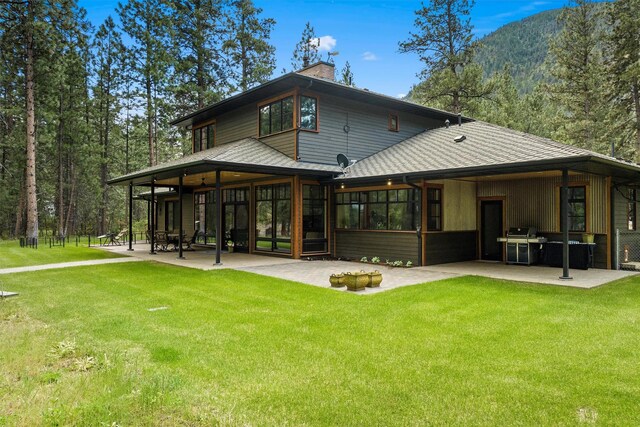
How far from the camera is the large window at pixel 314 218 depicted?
517 inches

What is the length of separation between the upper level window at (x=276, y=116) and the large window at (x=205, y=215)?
13.5ft

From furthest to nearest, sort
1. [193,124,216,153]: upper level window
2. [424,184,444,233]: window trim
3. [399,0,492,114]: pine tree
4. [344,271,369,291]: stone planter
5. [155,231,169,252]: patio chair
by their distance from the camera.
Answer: [399,0,492,114]: pine tree < [193,124,216,153]: upper level window < [155,231,169,252]: patio chair < [424,184,444,233]: window trim < [344,271,369,291]: stone planter

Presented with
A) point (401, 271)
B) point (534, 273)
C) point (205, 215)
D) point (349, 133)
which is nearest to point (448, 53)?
point (349, 133)

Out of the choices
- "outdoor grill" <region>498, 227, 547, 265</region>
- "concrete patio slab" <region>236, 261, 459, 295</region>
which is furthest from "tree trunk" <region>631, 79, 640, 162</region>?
"concrete patio slab" <region>236, 261, 459, 295</region>

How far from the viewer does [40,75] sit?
19922mm

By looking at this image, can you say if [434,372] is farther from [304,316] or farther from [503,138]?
[503,138]

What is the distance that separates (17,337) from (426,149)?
11.4 m

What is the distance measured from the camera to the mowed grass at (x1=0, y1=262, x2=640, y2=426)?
10.0 feet

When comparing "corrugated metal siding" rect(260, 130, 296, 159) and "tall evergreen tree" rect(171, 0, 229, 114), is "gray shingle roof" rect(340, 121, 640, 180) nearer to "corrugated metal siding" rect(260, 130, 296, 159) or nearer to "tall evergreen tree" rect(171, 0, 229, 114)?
"corrugated metal siding" rect(260, 130, 296, 159)

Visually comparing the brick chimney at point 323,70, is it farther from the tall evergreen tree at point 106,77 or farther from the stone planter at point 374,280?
the tall evergreen tree at point 106,77

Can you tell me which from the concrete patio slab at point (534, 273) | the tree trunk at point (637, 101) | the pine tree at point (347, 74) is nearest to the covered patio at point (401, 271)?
the concrete patio slab at point (534, 273)

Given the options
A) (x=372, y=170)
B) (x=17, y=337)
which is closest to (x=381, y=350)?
(x=17, y=337)

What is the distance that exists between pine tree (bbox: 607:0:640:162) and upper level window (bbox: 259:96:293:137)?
1704cm

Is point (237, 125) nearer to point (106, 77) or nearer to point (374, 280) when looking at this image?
point (374, 280)
